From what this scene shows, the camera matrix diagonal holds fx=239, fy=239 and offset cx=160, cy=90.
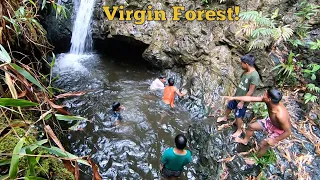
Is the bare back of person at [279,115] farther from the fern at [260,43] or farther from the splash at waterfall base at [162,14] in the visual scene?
the splash at waterfall base at [162,14]

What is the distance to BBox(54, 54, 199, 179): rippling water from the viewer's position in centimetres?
481

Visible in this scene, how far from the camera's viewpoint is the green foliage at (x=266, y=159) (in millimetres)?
4375

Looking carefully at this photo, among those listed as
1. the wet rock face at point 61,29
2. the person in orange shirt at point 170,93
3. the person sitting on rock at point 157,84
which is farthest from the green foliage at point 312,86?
the wet rock face at point 61,29

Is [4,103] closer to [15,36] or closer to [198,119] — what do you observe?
[15,36]

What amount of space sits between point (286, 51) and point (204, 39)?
2390 mm

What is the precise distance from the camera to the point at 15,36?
330cm

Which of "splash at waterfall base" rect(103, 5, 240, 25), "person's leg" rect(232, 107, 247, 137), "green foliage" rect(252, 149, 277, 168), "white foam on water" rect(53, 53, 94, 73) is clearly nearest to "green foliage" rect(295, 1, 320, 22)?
"splash at waterfall base" rect(103, 5, 240, 25)

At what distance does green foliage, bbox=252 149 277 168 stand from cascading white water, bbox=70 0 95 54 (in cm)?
724

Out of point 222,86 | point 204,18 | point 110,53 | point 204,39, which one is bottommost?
point 222,86

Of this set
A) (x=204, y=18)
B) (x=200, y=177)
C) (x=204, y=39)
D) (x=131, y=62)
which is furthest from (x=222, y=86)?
(x=131, y=62)

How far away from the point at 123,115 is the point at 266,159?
346cm

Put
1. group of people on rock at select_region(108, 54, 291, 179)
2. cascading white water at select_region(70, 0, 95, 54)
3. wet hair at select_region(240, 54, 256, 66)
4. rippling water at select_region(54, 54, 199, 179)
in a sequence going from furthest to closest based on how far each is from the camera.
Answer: cascading white water at select_region(70, 0, 95, 54) < rippling water at select_region(54, 54, 199, 179) < wet hair at select_region(240, 54, 256, 66) < group of people on rock at select_region(108, 54, 291, 179)

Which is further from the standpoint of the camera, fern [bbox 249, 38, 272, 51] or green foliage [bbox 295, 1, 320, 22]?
green foliage [bbox 295, 1, 320, 22]

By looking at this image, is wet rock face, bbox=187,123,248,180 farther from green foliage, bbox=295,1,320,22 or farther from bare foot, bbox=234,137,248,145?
green foliage, bbox=295,1,320,22
